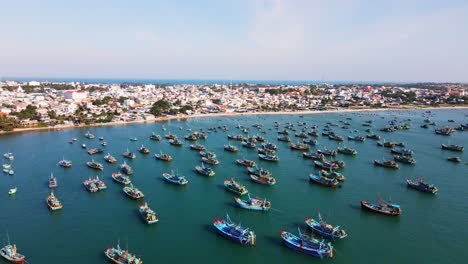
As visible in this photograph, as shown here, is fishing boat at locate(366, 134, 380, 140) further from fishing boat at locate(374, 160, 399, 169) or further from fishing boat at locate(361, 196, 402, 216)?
fishing boat at locate(361, 196, 402, 216)

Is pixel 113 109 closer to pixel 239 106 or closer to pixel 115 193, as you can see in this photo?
pixel 239 106

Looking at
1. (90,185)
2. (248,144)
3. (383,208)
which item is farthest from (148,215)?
(248,144)

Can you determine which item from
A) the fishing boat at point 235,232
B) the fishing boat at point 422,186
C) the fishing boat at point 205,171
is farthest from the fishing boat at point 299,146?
the fishing boat at point 235,232

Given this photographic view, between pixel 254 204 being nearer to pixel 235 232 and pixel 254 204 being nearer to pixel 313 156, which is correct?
pixel 235 232

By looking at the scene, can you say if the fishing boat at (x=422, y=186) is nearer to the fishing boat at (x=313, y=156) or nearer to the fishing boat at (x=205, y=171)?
the fishing boat at (x=313, y=156)

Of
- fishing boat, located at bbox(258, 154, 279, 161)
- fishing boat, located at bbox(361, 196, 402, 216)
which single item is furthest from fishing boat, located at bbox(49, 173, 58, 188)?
fishing boat, located at bbox(361, 196, 402, 216)

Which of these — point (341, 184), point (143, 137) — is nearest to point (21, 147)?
point (143, 137)
